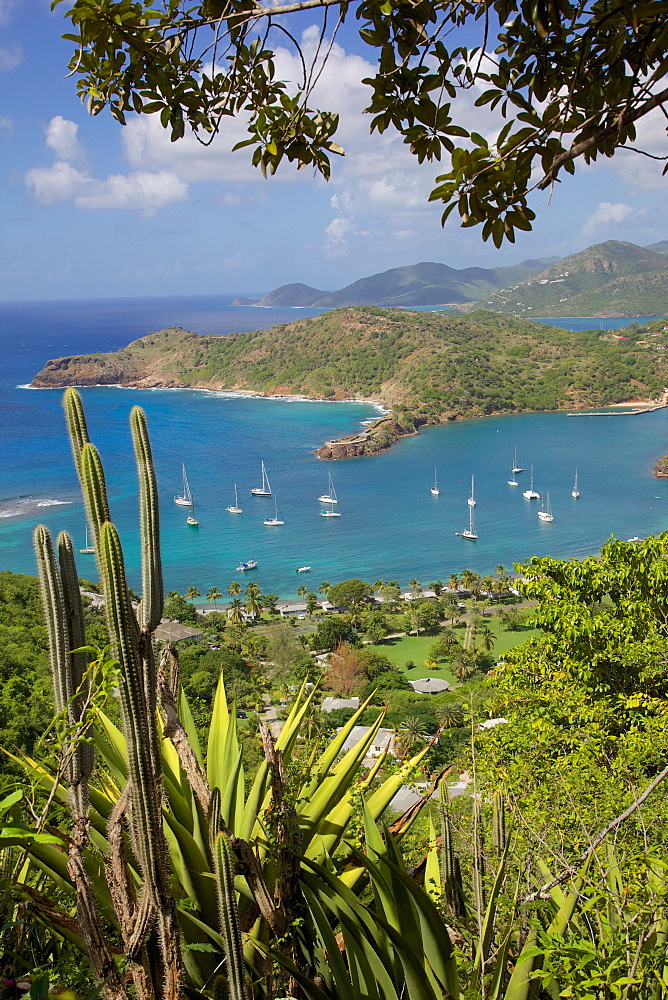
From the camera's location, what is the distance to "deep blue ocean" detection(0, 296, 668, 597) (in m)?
31.9

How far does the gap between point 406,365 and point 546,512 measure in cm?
2776

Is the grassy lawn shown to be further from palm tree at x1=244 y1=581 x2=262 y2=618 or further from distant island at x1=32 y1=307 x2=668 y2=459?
distant island at x1=32 y1=307 x2=668 y2=459

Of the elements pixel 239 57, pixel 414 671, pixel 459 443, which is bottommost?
pixel 414 671

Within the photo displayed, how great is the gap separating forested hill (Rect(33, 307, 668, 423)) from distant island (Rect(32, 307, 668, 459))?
0.29 ft

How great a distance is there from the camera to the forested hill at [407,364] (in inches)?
2323

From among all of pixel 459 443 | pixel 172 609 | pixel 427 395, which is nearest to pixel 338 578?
pixel 172 609

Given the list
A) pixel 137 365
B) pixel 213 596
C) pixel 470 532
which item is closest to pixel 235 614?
pixel 213 596

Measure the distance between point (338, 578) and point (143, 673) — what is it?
2827 centimetres

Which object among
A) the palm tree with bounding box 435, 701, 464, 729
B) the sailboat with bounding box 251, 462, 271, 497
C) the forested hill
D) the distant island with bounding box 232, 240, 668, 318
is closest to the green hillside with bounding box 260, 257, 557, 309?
the distant island with bounding box 232, 240, 668, 318

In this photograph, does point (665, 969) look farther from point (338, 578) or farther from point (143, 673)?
point (338, 578)

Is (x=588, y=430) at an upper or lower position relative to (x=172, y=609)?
Result: upper

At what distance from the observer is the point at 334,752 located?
295cm

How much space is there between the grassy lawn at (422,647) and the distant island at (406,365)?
26712 mm

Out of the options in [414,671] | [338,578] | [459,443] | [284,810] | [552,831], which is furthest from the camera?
[459,443]
